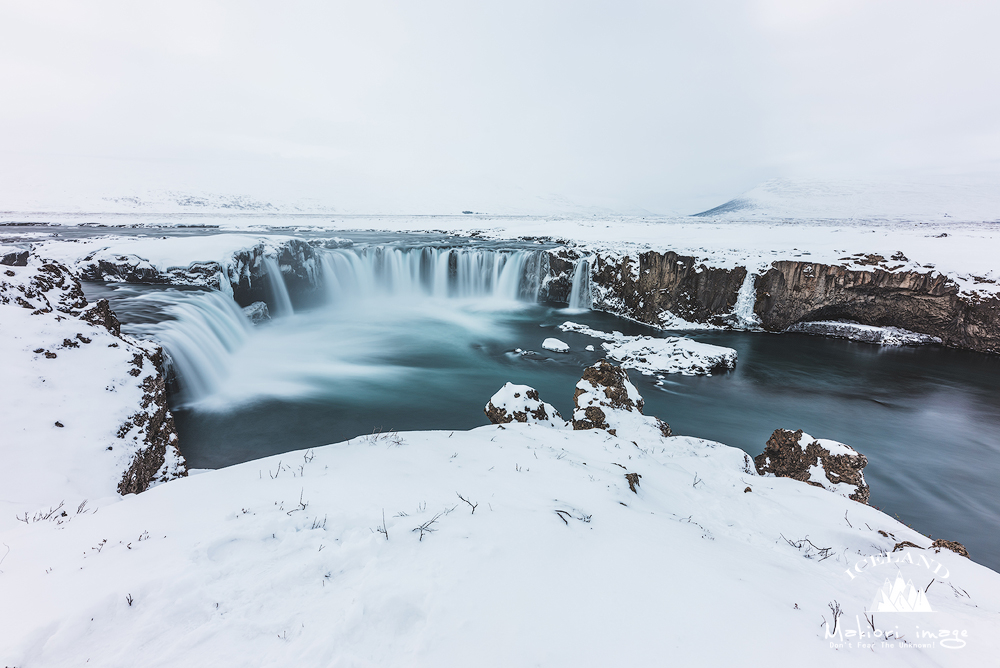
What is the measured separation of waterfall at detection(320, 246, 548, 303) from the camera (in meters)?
26.1

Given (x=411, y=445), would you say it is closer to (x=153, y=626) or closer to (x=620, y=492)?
(x=620, y=492)

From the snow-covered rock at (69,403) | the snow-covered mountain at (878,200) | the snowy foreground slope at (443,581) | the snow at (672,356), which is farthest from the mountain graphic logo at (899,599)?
the snow-covered mountain at (878,200)

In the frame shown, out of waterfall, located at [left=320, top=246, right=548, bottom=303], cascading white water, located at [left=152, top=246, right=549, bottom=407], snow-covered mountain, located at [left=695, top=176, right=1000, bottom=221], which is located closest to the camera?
cascading white water, located at [left=152, top=246, right=549, bottom=407]

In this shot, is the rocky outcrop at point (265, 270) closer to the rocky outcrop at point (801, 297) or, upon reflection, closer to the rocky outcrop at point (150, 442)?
the rocky outcrop at point (150, 442)

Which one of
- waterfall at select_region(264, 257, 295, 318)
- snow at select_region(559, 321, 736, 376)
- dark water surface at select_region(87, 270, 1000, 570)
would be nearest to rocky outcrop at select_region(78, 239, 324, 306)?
waterfall at select_region(264, 257, 295, 318)

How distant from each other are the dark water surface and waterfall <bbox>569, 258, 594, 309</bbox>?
4747mm

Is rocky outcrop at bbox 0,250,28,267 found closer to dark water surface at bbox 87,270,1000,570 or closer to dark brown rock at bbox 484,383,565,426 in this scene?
dark water surface at bbox 87,270,1000,570

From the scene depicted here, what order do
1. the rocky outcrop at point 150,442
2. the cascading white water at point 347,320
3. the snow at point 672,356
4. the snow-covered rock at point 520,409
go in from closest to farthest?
the rocky outcrop at point 150,442 < the snow-covered rock at point 520,409 < the cascading white water at point 347,320 < the snow at point 672,356

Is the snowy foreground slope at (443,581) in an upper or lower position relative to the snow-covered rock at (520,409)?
upper

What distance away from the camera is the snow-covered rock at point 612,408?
26.3 feet

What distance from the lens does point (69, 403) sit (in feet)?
18.5

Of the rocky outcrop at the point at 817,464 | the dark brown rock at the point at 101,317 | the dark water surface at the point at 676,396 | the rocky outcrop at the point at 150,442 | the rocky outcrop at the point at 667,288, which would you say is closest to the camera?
the rocky outcrop at the point at 150,442

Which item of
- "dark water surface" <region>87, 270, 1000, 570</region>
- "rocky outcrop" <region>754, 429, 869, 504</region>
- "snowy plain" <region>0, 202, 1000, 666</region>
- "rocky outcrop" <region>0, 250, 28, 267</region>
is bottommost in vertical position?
"dark water surface" <region>87, 270, 1000, 570</region>

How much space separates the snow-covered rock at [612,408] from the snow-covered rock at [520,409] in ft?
1.85
